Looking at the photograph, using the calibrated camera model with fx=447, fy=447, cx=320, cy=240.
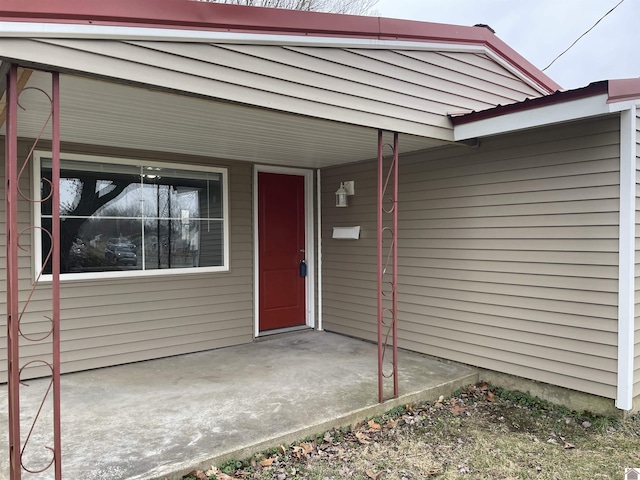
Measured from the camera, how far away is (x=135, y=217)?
14.0ft

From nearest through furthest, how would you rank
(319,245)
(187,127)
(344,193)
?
1. (187,127)
2. (344,193)
3. (319,245)

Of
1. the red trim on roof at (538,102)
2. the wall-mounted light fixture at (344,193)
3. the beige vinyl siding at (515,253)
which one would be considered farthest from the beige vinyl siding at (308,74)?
the wall-mounted light fixture at (344,193)

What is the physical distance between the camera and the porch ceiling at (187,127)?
2.62m

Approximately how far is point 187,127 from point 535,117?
2598 millimetres

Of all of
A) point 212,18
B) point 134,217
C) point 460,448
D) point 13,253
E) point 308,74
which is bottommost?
point 460,448

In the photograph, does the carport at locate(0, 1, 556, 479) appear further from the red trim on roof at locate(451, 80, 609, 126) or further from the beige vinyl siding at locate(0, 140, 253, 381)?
the red trim on roof at locate(451, 80, 609, 126)

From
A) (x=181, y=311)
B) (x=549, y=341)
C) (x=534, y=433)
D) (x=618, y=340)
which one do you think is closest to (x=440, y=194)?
(x=549, y=341)

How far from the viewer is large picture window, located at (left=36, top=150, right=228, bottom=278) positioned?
3.94 m

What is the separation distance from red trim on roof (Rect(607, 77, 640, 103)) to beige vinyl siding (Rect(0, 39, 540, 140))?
3.94 feet

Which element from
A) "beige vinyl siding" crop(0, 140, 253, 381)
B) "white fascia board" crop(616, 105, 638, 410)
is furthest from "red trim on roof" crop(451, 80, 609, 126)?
"beige vinyl siding" crop(0, 140, 253, 381)

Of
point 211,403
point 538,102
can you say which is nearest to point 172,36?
point 211,403

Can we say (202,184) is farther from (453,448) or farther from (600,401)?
(600,401)

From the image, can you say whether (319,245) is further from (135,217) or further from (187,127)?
(187,127)

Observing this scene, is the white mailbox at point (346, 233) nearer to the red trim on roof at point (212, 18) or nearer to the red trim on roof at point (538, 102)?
the red trim on roof at point (538, 102)
